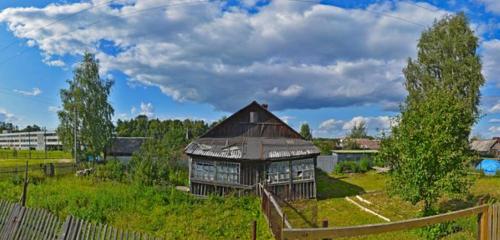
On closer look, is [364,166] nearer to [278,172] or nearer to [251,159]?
[278,172]

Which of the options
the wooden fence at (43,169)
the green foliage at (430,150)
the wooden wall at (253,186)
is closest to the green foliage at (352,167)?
the wooden wall at (253,186)

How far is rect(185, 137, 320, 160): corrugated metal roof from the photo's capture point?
20.8 meters

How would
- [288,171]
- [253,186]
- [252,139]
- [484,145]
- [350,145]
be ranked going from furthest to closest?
1. [350,145]
2. [484,145]
3. [252,139]
4. [288,171]
5. [253,186]

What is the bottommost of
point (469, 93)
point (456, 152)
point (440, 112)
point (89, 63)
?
point (456, 152)

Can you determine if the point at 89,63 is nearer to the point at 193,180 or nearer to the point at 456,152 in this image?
the point at 193,180

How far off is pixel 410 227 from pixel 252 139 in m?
19.4

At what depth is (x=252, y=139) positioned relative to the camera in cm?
2289

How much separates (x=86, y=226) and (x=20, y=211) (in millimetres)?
2821

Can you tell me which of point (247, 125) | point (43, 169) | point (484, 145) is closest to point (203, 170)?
point (247, 125)

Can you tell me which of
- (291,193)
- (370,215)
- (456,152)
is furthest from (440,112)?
(291,193)

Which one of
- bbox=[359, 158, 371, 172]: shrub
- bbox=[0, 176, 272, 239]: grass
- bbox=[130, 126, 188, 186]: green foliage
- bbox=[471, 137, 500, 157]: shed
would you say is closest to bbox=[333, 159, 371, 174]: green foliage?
bbox=[359, 158, 371, 172]: shrub

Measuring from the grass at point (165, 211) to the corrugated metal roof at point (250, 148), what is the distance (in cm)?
391

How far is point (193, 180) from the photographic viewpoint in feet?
72.3

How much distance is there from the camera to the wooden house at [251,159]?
2064cm
